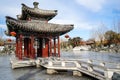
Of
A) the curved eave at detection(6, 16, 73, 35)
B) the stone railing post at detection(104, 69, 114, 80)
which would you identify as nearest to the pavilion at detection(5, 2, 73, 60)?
the curved eave at detection(6, 16, 73, 35)

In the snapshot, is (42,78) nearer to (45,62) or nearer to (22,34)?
(45,62)

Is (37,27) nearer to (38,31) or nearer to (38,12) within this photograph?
(38,31)

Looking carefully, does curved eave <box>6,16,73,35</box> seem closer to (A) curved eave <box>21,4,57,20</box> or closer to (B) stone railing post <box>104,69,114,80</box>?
(A) curved eave <box>21,4,57,20</box>

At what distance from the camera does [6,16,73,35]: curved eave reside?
23891 millimetres

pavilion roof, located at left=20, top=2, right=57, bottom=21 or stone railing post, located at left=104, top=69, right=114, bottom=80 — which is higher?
pavilion roof, located at left=20, top=2, right=57, bottom=21

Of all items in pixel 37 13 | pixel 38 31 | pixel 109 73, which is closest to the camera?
pixel 109 73

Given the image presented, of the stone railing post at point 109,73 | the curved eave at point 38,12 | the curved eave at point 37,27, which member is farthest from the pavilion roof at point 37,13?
the stone railing post at point 109,73

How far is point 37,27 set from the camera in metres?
26.3

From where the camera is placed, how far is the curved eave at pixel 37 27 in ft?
78.4

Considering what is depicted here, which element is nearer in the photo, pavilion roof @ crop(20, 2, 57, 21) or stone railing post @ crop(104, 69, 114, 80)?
stone railing post @ crop(104, 69, 114, 80)

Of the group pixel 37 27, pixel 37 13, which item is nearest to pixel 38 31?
pixel 37 27

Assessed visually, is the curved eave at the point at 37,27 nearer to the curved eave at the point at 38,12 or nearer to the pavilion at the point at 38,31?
the pavilion at the point at 38,31

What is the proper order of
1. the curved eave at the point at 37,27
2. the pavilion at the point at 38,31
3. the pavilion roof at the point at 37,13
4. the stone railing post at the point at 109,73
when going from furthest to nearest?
the pavilion roof at the point at 37,13
the pavilion at the point at 38,31
the curved eave at the point at 37,27
the stone railing post at the point at 109,73

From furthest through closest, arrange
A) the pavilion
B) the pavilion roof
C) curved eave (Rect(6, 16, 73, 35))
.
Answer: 1. the pavilion roof
2. the pavilion
3. curved eave (Rect(6, 16, 73, 35))
